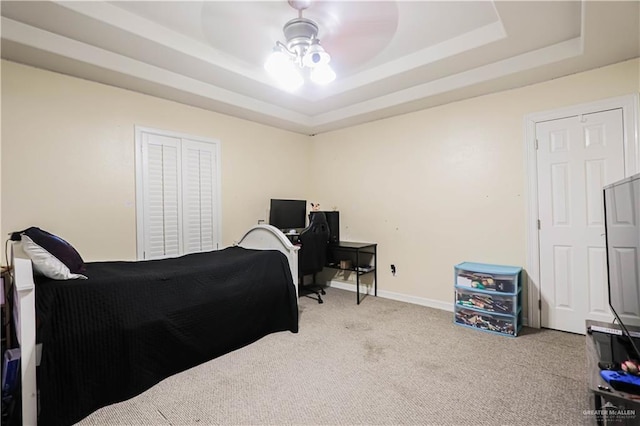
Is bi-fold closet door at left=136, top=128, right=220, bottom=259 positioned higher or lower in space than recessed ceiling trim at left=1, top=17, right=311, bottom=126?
lower

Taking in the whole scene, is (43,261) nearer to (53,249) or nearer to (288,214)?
(53,249)

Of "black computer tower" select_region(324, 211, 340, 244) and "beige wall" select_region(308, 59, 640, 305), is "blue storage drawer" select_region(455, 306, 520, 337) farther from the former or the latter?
"black computer tower" select_region(324, 211, 340, 244)

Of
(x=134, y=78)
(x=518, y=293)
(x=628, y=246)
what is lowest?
(x=518, y=293)

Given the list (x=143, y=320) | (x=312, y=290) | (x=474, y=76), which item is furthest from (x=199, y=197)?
(x=474, y=76)

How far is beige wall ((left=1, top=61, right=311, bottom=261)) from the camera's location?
2.50 meters

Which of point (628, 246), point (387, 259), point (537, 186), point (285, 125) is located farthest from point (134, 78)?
point (537, 186)

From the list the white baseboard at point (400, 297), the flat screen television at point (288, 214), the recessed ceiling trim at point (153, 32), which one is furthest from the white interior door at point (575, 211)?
the recessed ceiling trim at point (153, 32)

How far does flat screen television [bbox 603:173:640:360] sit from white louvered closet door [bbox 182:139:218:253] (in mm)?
3560

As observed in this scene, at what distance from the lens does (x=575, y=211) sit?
2820 mm

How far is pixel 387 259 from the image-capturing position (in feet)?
13.5

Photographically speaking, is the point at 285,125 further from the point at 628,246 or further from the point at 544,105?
the point at 628,246

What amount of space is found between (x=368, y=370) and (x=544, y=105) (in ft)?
9.43

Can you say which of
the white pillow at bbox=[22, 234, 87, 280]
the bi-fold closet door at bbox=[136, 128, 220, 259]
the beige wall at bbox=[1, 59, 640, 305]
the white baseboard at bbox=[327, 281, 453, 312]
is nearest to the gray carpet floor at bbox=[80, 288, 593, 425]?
the white baseboard at bbox=[327, 281, 453, 312]

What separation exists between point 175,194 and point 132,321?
1.74 meters
